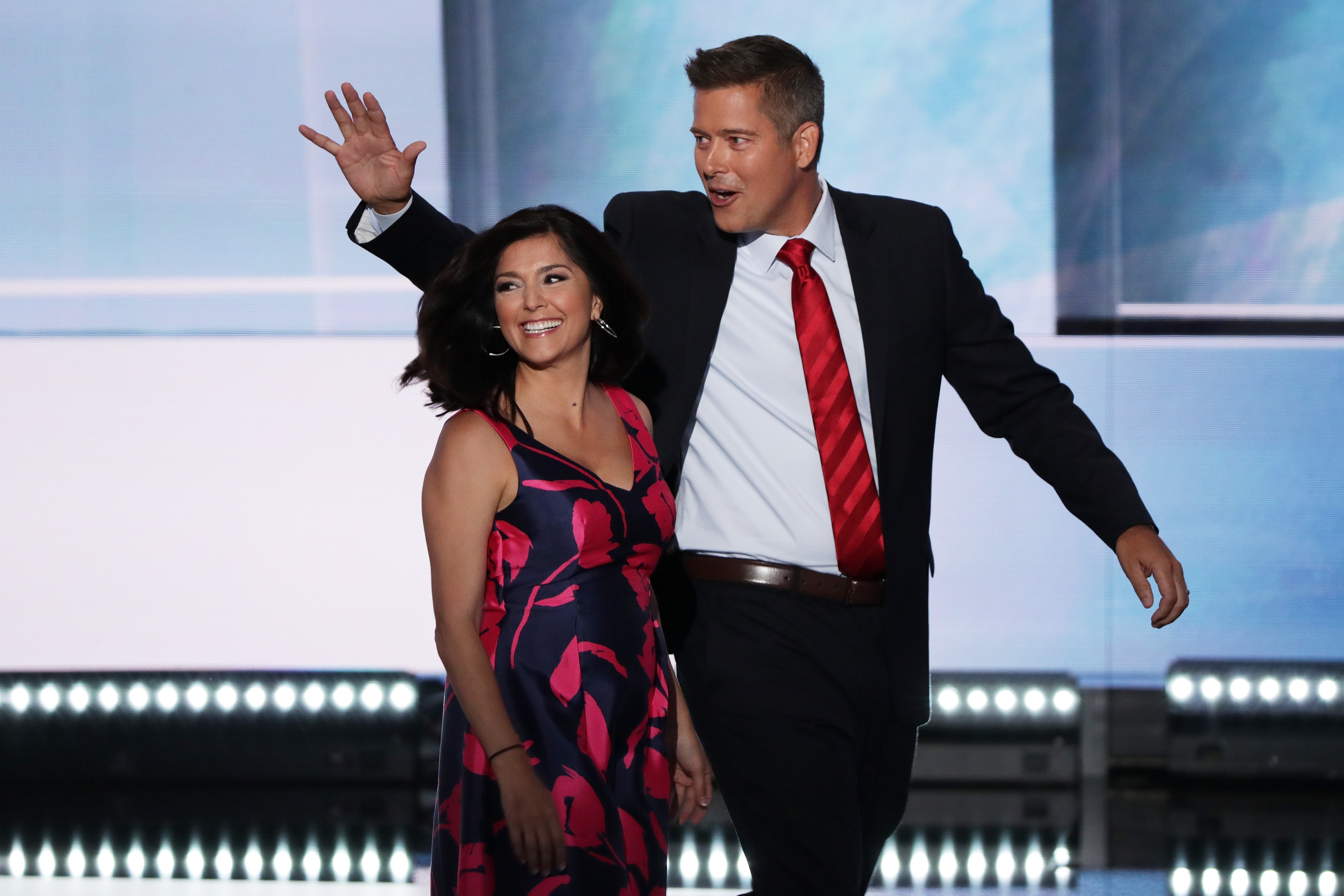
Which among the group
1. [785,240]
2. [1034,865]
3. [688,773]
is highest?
[785,240]

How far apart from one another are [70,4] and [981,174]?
104 inches

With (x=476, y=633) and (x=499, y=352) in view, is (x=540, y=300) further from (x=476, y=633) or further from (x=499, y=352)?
(x=476, y=633)


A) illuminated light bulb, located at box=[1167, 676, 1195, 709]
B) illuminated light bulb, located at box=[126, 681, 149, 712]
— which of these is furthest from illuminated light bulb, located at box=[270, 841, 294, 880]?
illuminated light bulb, located at box=[1167, 676, 1195, 709]

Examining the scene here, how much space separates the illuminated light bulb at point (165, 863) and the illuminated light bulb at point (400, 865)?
50 cm

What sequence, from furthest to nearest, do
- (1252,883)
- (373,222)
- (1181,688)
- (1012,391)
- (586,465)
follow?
(1181,688) → (1252,883) → (1012,391) → (373,222) → (586,465)

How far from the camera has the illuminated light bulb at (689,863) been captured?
9.98ft

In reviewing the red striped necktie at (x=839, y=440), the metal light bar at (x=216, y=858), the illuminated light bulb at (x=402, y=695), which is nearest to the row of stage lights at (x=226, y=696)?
the illuminated light bulb at (x=402, y=695)

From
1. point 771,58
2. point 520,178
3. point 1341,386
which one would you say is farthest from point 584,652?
point 1341,386

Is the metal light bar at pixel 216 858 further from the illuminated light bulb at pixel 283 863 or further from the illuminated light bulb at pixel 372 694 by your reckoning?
the illuminated light bulb at pixel 372 694

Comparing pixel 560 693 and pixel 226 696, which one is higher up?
pixel 560 693

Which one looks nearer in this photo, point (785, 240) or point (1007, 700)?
point (785, 240)

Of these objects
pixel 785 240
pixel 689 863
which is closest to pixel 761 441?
pixel 785 240

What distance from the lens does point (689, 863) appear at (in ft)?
10.5

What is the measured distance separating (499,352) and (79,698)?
9.05 ft
